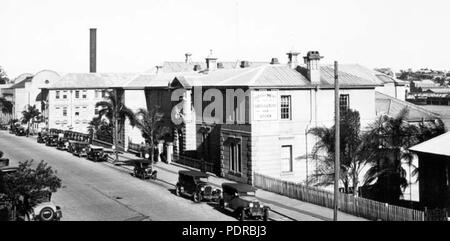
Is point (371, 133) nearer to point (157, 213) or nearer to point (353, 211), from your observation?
point (353, 211)

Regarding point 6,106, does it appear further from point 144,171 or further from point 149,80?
point 144,171

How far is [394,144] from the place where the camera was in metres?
34.9

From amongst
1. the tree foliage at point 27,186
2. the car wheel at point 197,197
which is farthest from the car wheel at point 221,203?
the tree foliage at point 27,186

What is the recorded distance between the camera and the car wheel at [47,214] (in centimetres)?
2477

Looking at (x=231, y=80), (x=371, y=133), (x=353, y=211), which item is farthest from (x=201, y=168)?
(x=353, y=211)

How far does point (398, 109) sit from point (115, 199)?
27.9 metres

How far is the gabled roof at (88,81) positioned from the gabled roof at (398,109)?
157 feet

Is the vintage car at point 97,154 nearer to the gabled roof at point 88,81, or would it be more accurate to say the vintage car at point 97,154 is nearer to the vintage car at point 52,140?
the vintage car at point 52,140

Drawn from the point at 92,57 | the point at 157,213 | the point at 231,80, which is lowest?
the point at 157,213

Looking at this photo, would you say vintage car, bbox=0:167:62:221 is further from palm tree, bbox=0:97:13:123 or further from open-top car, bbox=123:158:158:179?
palm tree, bbox=0:97:13:123

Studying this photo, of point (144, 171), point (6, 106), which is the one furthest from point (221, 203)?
point (6, 106)

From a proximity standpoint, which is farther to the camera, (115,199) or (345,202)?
(115,199)
